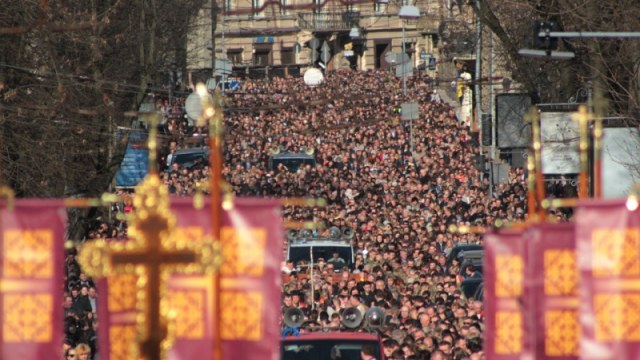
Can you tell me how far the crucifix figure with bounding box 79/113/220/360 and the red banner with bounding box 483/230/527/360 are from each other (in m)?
5.10

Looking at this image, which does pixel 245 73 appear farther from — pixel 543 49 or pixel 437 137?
pixel 543 49

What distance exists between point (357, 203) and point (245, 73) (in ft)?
204

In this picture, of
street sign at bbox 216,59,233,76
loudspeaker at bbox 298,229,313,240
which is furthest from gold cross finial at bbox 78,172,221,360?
street sign at bbox 216,59,233,76

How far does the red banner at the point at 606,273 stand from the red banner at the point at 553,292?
70 cm

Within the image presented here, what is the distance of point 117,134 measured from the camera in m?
39.1

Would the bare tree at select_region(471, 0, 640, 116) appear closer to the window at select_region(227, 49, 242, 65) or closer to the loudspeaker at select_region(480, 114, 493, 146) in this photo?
the loudspeaker at select_region(480, 114, 493, 146)

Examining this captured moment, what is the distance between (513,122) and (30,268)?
26.3 m

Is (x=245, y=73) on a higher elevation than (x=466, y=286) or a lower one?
higher

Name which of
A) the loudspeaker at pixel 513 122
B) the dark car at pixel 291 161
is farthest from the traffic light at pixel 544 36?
the dark car at pixel 291 161

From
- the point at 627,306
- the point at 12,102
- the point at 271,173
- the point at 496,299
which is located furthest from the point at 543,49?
the point at 271,173

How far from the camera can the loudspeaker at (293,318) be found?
2097cm

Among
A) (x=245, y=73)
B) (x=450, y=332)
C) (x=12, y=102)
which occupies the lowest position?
(x=450, y=332)

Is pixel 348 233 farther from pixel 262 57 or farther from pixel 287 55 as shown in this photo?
pixel 287 55

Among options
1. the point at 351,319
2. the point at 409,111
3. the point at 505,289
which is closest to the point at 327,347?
the point at 505,289
